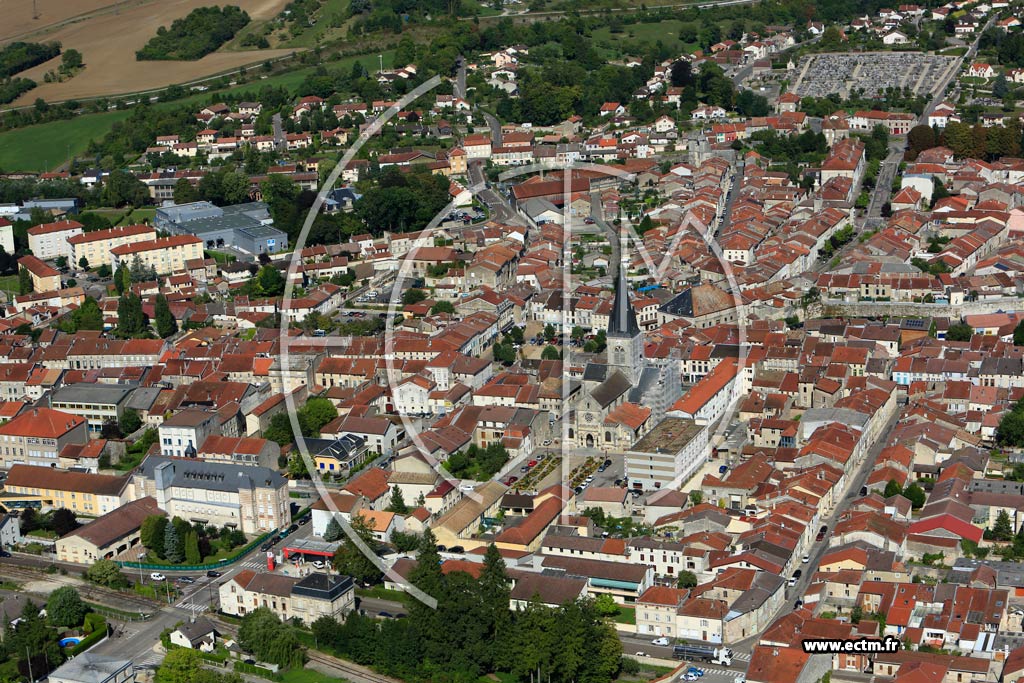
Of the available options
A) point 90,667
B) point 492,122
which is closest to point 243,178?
point 492,122

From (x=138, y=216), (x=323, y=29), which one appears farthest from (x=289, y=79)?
(x=138, y=216)

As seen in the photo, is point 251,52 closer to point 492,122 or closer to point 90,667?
point 492,122

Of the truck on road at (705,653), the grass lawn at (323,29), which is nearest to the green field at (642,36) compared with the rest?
the grass lawn at (323,29)

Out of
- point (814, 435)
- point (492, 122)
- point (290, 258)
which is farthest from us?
point (492, 122)

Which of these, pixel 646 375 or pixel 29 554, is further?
pixel 646 375

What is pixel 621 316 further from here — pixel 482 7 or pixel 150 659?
pixel 482 7
